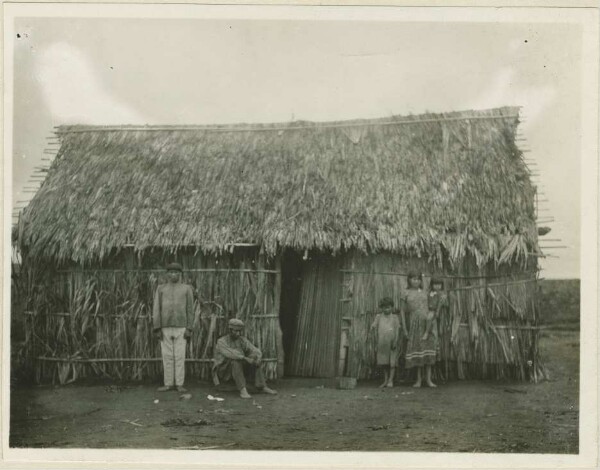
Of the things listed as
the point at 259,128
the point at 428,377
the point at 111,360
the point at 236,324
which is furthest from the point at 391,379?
the point at 259,128

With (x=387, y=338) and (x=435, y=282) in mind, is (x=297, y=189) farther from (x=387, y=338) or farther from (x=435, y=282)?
(x=387, y=338)

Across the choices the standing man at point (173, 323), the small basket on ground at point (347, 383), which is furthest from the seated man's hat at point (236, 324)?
the small basket on ground at point (347, 383)

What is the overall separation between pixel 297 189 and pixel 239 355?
236 cm

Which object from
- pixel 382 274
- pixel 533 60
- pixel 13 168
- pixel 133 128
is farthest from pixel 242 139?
pixel 533 60

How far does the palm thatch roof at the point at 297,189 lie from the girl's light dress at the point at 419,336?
0.66 metres

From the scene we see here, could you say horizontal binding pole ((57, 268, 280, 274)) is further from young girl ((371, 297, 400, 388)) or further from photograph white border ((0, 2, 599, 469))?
photograph white border ((0, 2, 599, 469))

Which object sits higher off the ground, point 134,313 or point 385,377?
point 134,313

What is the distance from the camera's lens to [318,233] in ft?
34.7

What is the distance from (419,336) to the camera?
10.4 meters

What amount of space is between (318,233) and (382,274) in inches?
39.6

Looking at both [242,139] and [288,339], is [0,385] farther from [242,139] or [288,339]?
[242,139]

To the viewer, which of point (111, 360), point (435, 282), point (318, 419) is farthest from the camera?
point (111, 360)

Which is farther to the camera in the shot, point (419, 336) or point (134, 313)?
point (134, 313)

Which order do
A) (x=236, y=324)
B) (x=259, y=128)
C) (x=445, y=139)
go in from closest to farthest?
(x=236, y=324) → (x=445, y=139) → (x=259, y=128)
